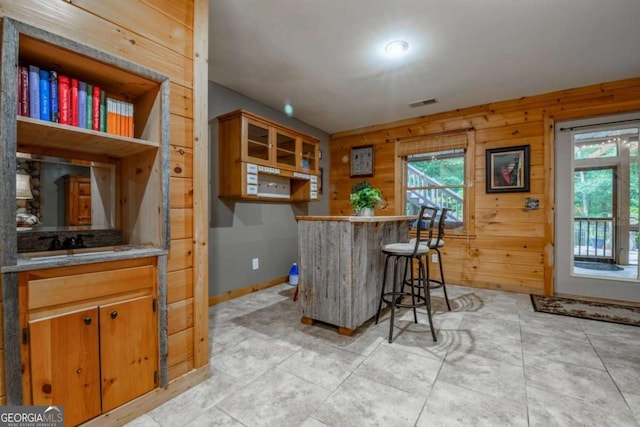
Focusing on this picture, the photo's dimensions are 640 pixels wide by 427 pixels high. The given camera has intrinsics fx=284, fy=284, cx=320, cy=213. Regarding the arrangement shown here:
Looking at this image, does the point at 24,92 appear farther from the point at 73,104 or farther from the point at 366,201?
the point at 366,201

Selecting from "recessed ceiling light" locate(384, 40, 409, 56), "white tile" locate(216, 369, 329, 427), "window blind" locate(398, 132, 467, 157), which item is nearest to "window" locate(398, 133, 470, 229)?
"window blind" locate(398, 132, 467, 157)

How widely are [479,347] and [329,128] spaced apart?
145 inches

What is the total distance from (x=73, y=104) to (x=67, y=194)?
0.52m

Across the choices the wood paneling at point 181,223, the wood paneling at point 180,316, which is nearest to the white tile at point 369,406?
the wood paneling at point 180,316

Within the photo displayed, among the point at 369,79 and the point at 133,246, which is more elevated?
the point at 369,79

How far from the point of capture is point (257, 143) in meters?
3.14

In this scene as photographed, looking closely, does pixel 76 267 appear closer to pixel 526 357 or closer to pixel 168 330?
pixel 168 330

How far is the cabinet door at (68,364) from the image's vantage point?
3.61 ft

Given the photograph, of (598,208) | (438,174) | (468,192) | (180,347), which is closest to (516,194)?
(468,192)

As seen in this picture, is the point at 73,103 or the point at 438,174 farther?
the point at 438,174

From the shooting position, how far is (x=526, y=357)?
193 cm

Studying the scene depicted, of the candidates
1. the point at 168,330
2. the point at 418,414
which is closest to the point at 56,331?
the point at 168,330

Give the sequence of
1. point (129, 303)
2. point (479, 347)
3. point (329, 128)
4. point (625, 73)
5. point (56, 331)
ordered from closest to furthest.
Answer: point (56, 331)
point (129, 303)
point (479, 347)
point (625, 73)
point (329, 128)

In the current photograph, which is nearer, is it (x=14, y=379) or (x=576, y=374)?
(x=14, y=379)
